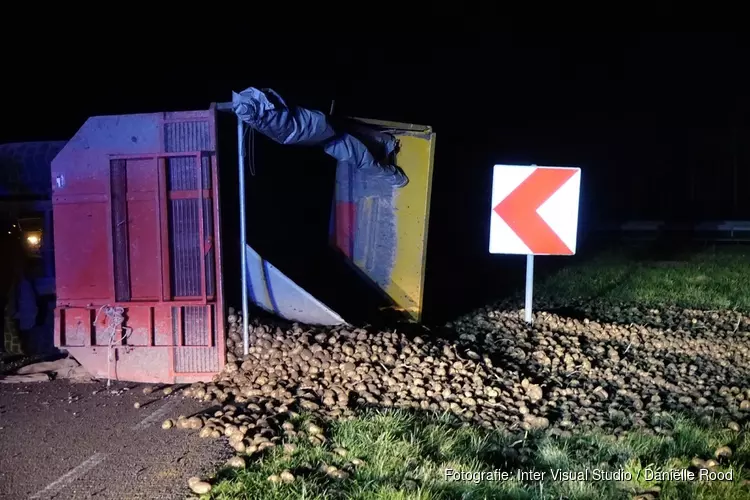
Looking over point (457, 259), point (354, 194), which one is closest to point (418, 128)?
point (354, 194)

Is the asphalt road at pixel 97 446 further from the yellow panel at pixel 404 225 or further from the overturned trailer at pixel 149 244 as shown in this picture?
the yellow panel at pixel 404 225

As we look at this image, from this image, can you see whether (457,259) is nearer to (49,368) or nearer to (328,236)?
(328,236)

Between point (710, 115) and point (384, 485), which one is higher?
point (710, 115)

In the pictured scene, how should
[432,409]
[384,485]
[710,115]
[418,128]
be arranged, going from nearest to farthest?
[384,485] < [432,409] < [418,128] < [710,115]

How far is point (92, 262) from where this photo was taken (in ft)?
18.4

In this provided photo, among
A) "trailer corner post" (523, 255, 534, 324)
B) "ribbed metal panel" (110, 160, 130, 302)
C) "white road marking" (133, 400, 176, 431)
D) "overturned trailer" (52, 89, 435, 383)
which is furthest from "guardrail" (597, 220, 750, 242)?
"white road marking" (133, 400, 176, 431)

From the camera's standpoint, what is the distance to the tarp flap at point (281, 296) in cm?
582

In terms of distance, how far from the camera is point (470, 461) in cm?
355

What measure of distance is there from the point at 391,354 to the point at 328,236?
350cm

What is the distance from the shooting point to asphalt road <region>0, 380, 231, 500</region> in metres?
3.63

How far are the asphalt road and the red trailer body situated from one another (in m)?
0.41

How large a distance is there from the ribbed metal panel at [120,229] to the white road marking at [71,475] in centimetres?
183

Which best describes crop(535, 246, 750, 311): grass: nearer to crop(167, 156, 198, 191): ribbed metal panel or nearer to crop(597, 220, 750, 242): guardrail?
crop(597, 220, 750, 242): guardrail

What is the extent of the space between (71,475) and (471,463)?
2448mm
